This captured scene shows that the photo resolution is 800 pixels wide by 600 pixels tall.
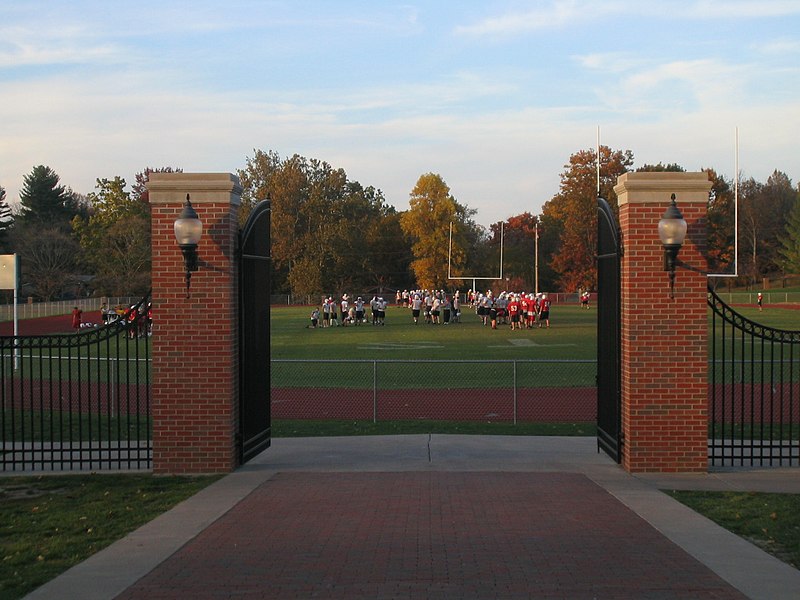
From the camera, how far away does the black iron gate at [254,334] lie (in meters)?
11.9

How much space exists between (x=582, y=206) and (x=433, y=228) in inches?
768

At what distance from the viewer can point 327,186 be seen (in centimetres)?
9850

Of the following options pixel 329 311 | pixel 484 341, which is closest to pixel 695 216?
pixel 484 341

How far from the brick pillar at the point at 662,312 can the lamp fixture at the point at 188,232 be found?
5.17 metres

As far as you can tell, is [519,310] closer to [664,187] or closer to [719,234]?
[719,234]

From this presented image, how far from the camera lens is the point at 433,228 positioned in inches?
3944

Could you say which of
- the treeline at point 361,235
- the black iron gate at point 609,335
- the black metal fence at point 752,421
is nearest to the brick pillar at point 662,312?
the black metal fence at point 752,421

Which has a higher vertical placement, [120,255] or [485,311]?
[120,255]

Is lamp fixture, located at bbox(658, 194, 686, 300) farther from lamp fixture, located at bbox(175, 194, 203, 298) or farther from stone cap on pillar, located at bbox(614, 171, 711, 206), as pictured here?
lamp fixture, located at bbox(175, 194, 203, 298)

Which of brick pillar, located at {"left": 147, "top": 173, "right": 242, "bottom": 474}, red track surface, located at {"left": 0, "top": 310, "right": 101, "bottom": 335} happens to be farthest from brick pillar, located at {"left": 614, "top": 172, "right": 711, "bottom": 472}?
red track surface, located at {"left": 0, "top": 310, "right": 101, "bottom": 335}

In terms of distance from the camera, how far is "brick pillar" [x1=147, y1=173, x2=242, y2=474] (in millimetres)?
11461

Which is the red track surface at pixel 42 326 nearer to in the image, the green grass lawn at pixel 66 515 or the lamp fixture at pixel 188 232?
the green grass lawn at pixel 66 515

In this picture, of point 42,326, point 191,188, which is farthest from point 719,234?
point 191,188

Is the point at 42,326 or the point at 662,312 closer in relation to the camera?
the point at 662,312
